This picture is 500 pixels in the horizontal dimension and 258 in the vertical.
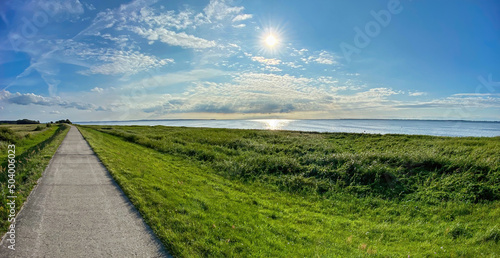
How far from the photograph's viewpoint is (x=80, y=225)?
6699 millimetres

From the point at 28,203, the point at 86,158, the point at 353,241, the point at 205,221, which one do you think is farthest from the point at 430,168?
the point at 86,158

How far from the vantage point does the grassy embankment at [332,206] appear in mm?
7027

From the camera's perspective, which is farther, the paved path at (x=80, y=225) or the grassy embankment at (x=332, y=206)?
the grassy embankment at (x=332, y=206)

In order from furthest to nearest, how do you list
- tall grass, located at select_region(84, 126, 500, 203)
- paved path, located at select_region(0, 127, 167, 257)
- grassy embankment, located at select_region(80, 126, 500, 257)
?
1. tall grass, located at select_region(84, 126, 500, 203)
2. grassy embankment, located at select_region(80, 126, 500, 257)
3. paved path, located at select_region(0, 127, 167, 257)

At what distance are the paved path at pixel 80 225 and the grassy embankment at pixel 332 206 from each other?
1.80 feet

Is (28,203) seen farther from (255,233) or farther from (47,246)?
(255,233)

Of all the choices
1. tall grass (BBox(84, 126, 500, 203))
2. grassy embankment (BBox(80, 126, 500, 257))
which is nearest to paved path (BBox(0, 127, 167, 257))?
grassy embankment (BBox(80, 126, 500, 257))

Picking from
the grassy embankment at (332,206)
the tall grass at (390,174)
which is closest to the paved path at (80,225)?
the grassy embankment at (332,206)

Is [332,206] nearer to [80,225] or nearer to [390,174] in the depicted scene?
[390,174]

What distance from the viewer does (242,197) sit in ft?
39.9

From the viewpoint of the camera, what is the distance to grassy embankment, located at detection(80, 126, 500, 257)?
7027mm

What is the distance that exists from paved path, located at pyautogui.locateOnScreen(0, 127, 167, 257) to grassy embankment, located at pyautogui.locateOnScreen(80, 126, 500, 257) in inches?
21.6

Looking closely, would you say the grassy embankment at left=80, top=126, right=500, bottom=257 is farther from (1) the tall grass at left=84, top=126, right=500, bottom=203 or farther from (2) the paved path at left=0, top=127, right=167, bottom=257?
(2) the paved path at left=0, top=127, right=167, bottom=257

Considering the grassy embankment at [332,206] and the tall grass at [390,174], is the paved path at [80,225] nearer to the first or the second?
the grassy embankment at [332,206]
